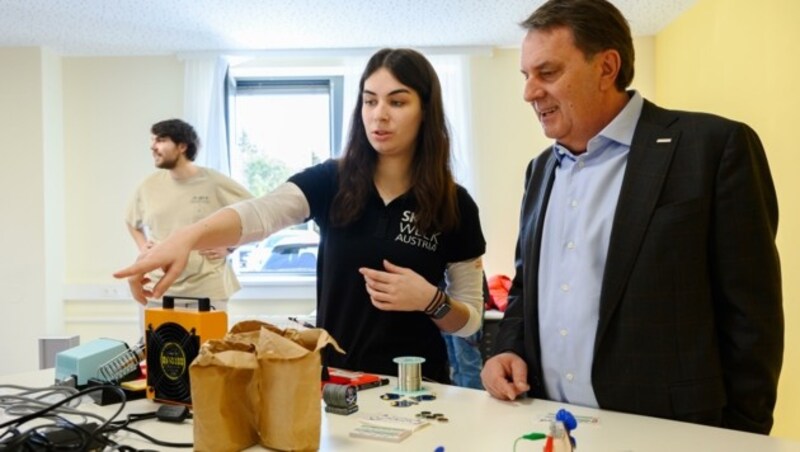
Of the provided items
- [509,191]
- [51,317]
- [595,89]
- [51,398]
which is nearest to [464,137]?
[509,191]

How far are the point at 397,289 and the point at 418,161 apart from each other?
1.23 ft

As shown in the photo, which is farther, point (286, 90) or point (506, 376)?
point (286, 90)

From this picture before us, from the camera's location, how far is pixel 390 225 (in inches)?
60.2

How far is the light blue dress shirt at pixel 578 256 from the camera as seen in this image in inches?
50.0

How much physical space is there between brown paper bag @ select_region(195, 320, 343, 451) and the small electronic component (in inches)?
6.8

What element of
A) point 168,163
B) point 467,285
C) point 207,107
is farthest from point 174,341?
point 207,107

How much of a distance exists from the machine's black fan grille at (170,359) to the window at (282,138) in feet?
12.6

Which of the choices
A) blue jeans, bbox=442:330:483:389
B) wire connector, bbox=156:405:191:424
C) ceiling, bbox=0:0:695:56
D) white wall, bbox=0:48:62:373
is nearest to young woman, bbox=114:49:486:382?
wire connector, bbox=156:405:191:424

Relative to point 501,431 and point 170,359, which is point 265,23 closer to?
point 170,359

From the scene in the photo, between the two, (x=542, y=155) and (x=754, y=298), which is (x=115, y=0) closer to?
(x=542, y=155)

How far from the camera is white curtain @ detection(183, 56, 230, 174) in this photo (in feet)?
15.6

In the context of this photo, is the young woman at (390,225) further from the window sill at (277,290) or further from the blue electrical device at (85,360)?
the window sill at (277,290)

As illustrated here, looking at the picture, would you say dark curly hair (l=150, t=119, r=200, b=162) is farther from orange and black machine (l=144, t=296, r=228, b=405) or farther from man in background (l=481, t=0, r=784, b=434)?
man in background (l=481, t=0, r=784, b=434)

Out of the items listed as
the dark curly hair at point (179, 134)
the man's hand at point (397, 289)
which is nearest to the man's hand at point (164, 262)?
the man's hand at point (397, 289)
